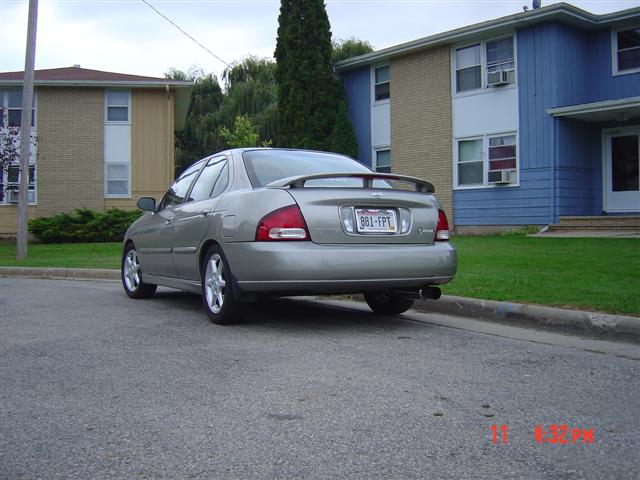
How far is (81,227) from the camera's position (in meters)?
22.0

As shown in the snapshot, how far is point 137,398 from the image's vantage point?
12.5ft

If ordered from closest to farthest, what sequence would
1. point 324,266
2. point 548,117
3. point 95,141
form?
point 324,266 < point 548,117 < point 95,141

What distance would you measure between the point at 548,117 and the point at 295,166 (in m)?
13.3

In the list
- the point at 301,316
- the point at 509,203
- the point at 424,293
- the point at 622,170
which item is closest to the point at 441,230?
the point at 424,293

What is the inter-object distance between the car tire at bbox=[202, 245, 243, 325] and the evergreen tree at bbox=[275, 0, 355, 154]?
16.1 m

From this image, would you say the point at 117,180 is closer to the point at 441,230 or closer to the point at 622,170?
the point at 622,170

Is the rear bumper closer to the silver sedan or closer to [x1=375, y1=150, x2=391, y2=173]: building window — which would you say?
the silver sedan

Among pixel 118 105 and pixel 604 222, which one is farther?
pixel 118 105

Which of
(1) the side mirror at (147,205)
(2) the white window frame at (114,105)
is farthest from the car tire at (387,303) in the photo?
(2) the white window frame at (114,105)

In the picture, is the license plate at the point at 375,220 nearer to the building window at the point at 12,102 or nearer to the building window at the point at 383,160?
the building window at the point at 383,160

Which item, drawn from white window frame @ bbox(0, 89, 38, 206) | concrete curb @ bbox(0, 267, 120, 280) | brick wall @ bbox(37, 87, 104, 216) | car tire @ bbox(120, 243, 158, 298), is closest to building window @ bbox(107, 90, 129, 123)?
brick wall @ bbox(37, 87, 104, 216)

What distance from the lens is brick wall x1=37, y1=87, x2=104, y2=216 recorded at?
24203 millimetres

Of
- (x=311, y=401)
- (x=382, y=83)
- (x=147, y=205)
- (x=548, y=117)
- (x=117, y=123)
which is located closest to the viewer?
(x=311, y=401)

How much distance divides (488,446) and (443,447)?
19 centimetres
